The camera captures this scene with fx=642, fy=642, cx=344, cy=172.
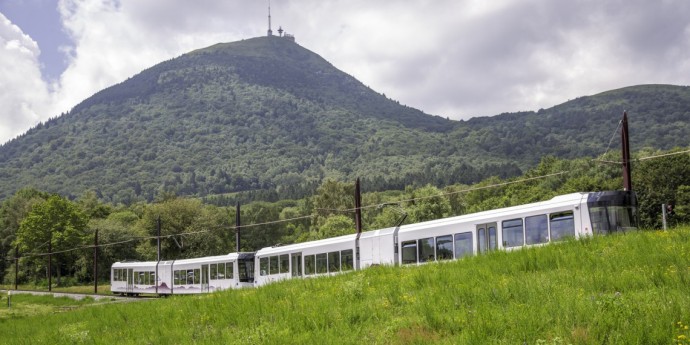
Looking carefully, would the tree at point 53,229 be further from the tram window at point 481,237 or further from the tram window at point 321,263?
the tram window at point 481,237

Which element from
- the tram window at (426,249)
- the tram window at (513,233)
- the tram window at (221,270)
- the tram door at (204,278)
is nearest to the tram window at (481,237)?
the tram window at (513,233)

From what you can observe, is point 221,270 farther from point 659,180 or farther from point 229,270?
point 659,180

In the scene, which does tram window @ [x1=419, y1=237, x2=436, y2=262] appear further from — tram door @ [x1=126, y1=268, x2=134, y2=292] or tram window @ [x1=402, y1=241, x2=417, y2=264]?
tram door @ [x1=126, y1=268, x2=134, y2=292]

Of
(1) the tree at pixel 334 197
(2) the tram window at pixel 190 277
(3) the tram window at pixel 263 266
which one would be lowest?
(2) the tram window at pixel 190 277

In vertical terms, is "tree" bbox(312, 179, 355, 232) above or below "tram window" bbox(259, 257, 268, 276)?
above

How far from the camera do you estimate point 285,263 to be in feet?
119

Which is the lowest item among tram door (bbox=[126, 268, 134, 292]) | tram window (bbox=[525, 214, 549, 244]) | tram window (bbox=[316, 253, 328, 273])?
tram door (bbox=[126, 268, 134, 292])

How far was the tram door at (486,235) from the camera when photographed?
24686mm

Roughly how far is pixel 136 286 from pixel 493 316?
5113 centimetres

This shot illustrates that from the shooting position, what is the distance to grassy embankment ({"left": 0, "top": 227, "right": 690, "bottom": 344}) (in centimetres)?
830

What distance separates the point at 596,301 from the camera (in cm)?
894

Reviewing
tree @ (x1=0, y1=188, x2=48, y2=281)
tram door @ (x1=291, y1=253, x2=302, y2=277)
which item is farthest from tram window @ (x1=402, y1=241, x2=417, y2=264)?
tree @ (x1=0, y1=188, x2=48, y2=281)

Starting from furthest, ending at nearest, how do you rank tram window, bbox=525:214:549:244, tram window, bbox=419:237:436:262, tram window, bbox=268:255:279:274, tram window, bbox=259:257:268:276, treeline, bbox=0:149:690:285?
treeline, bbox=0:149:690:285
tram window, bbox=259:257:268:276
tram window, bbox=268:255:279:274
tram window, bbox=419:237:436:262
tram window, bbox=525:214:549:244

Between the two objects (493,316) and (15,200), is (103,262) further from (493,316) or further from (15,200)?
(493,316)
